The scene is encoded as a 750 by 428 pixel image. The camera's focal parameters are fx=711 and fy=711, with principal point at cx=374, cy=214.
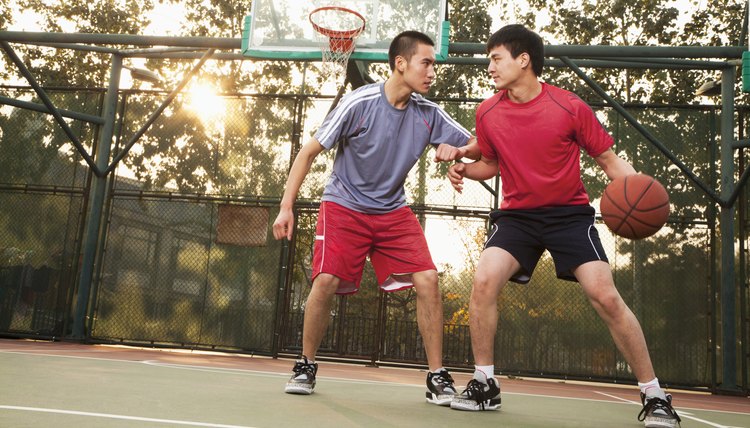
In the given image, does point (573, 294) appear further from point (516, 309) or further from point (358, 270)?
point (358, 270)

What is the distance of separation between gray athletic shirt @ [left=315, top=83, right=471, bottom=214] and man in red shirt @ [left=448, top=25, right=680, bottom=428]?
1.50 feet

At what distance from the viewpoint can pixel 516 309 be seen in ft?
25.7

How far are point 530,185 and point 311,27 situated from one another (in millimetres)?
4625

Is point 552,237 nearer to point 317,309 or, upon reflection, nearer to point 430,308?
point 430,308

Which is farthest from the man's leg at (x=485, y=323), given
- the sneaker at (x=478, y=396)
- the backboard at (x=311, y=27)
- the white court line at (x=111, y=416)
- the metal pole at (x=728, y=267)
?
the metal pole at (x=728, y=267)

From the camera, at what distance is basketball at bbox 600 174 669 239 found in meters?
3.15

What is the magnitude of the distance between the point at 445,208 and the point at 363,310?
1.52 meters

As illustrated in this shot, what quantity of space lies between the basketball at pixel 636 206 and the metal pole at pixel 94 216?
7036 mm

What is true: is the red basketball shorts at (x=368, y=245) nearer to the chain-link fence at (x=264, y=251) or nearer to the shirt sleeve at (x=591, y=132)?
the shirt sleeve at (x=591, y=132)

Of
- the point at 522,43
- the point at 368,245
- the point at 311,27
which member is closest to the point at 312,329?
the point at 368,245

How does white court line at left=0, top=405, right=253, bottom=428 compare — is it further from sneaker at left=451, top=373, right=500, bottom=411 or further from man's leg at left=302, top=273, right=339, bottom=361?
man's leg at left=302, top=273, right=339, bottom=361

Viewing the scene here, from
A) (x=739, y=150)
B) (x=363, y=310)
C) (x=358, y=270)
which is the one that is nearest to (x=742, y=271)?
(x=739, y=150)

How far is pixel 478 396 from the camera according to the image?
324 cm

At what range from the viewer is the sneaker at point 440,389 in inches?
135
